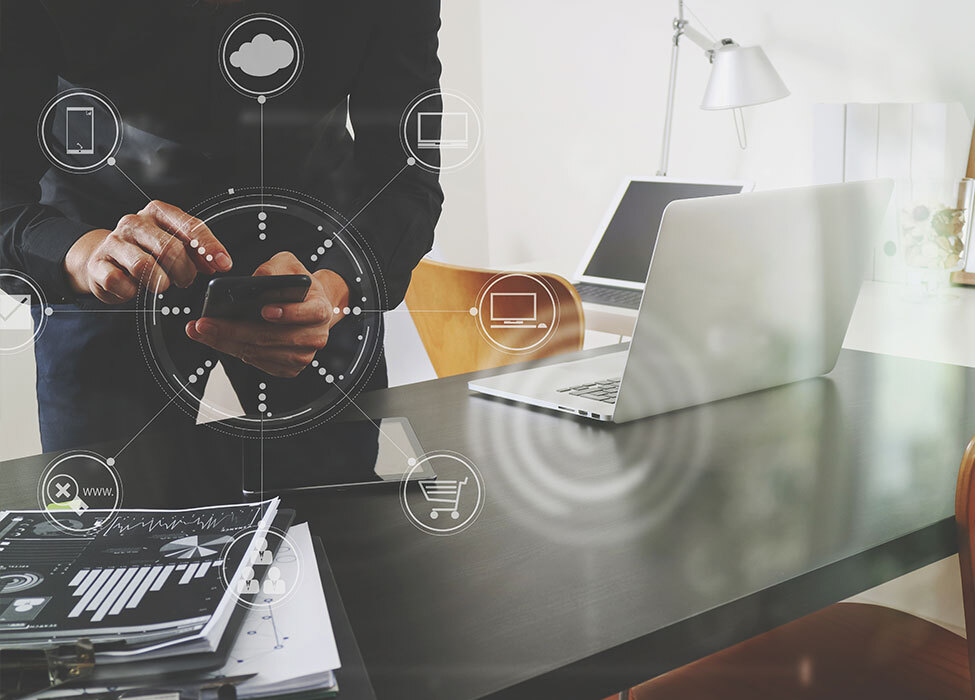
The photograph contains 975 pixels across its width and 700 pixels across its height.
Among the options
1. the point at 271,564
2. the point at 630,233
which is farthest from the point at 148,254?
the point at 630,233

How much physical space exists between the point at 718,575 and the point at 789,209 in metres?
0.39

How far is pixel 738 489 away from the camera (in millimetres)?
575

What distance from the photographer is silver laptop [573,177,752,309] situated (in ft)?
4.36

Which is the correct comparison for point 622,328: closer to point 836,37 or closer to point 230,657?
point 836,37

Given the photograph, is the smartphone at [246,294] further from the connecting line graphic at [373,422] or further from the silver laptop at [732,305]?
the silver laptop at [732,305]

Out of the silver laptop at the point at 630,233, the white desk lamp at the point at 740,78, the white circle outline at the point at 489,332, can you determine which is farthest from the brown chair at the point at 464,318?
the white desk lamp at the point at 740,78

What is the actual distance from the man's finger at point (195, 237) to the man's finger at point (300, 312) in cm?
6

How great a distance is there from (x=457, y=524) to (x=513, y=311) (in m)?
0.32

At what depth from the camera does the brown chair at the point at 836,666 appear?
2.34 ft


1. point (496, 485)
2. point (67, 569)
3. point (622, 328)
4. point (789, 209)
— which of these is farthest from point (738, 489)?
point (622, 328)

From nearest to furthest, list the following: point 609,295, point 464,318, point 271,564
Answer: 1. point 271,564
2. point 464,318
3. point 609,295

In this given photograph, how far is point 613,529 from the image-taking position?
1.67 ft

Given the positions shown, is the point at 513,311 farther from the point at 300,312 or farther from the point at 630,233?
the point at 630,233

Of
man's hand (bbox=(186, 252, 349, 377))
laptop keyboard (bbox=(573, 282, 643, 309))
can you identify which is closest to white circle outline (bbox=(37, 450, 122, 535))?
man's hand (bbox=(186, 252, 349, 377))
